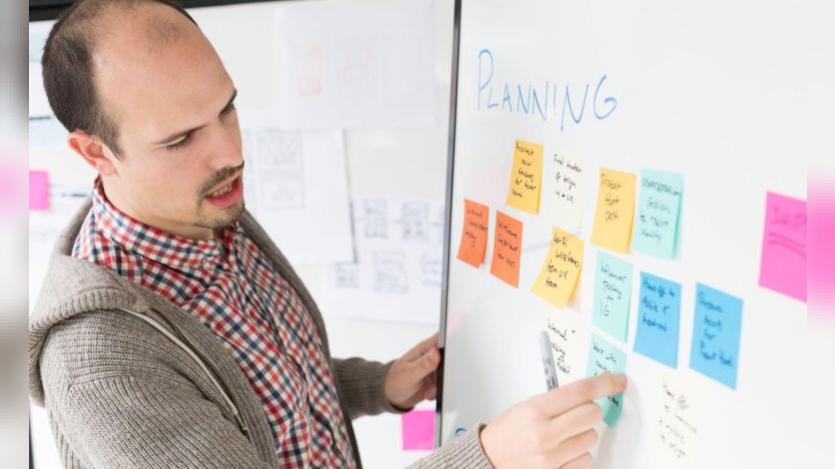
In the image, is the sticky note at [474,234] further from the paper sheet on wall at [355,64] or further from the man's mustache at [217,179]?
the paper sheet on wall at [355,64]

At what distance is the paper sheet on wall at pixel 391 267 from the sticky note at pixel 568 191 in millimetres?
1044

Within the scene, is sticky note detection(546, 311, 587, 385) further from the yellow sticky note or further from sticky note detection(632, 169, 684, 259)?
sticky note detection(632, 169, 684, 259)

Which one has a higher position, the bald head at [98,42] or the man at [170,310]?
the bald head at [98,42]

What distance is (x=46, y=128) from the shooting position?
219 cm

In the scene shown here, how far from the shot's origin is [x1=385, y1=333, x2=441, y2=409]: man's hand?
1418mm

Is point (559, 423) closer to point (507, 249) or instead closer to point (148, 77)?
point (507, 249)

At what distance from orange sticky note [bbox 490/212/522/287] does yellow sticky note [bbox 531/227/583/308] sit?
3.0 inches

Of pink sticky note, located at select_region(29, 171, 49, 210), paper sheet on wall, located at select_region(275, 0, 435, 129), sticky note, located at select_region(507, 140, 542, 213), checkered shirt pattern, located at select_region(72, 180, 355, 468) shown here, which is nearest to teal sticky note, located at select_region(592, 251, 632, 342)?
sticky note, located at select_region(507, 140, 542, 213)

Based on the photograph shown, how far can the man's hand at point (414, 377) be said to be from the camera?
1.42 meters

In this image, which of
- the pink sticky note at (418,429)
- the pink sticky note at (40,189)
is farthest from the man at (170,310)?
the pink sticky note at (40,189)

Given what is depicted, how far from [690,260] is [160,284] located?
2.42 feet

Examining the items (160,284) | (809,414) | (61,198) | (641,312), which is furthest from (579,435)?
(61,198)

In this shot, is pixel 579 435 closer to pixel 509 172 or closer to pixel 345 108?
pixel 509 172

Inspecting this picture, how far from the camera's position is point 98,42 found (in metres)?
1.11
